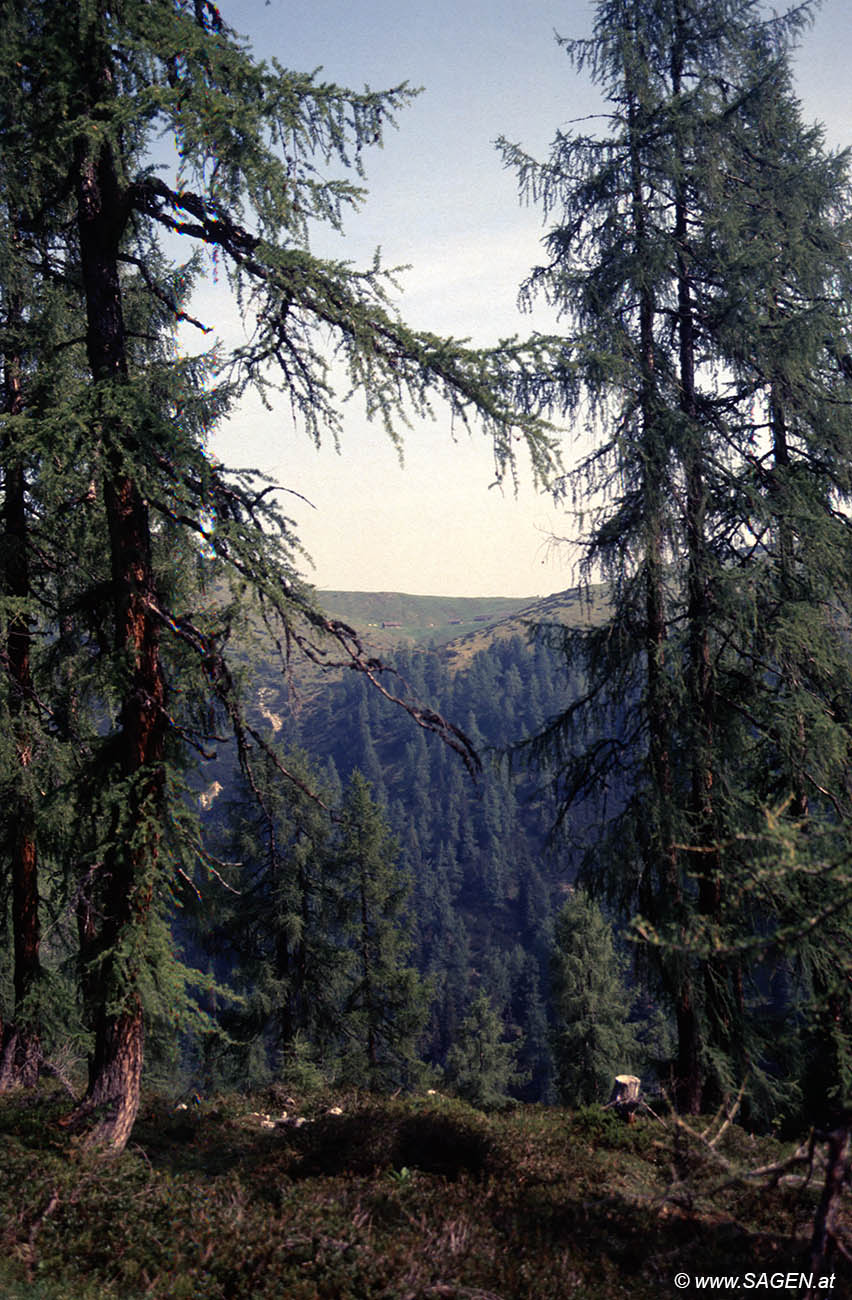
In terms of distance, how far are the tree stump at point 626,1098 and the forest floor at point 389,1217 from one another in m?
1.38

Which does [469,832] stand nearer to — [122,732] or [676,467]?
[676,467]

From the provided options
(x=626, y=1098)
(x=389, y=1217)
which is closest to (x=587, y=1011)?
(x=626, y=1098)

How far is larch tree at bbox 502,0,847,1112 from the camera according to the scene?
9602 mm

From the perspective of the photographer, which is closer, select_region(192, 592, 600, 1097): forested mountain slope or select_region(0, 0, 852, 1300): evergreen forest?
select_region(0, 0, 852, 1300): evergreen forest

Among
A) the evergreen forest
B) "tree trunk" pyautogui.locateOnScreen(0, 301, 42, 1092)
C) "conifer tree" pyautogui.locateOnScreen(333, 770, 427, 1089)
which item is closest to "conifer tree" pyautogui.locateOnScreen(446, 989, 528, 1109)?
"conifer tree" pyautogui.locateOnScreen(333, 770, 427, 1089)

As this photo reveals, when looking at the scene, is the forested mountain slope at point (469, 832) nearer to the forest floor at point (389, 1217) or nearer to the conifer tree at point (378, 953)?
the conifer tree at point (378, 953)

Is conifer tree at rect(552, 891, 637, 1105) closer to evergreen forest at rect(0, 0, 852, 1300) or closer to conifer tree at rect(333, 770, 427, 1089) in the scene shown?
conifer tree at rect(333, 770, 427, 1089)

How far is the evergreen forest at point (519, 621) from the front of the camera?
574cm

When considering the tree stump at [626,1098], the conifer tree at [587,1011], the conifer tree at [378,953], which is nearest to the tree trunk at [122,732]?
the tree stump at [626,1098]

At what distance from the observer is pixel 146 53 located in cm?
622

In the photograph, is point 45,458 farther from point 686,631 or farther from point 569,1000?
point 569,1000

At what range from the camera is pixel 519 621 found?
1091cm

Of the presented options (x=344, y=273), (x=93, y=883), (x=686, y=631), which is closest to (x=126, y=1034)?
(x=93, y=883)

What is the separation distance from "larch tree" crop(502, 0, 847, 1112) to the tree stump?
2.44ft
